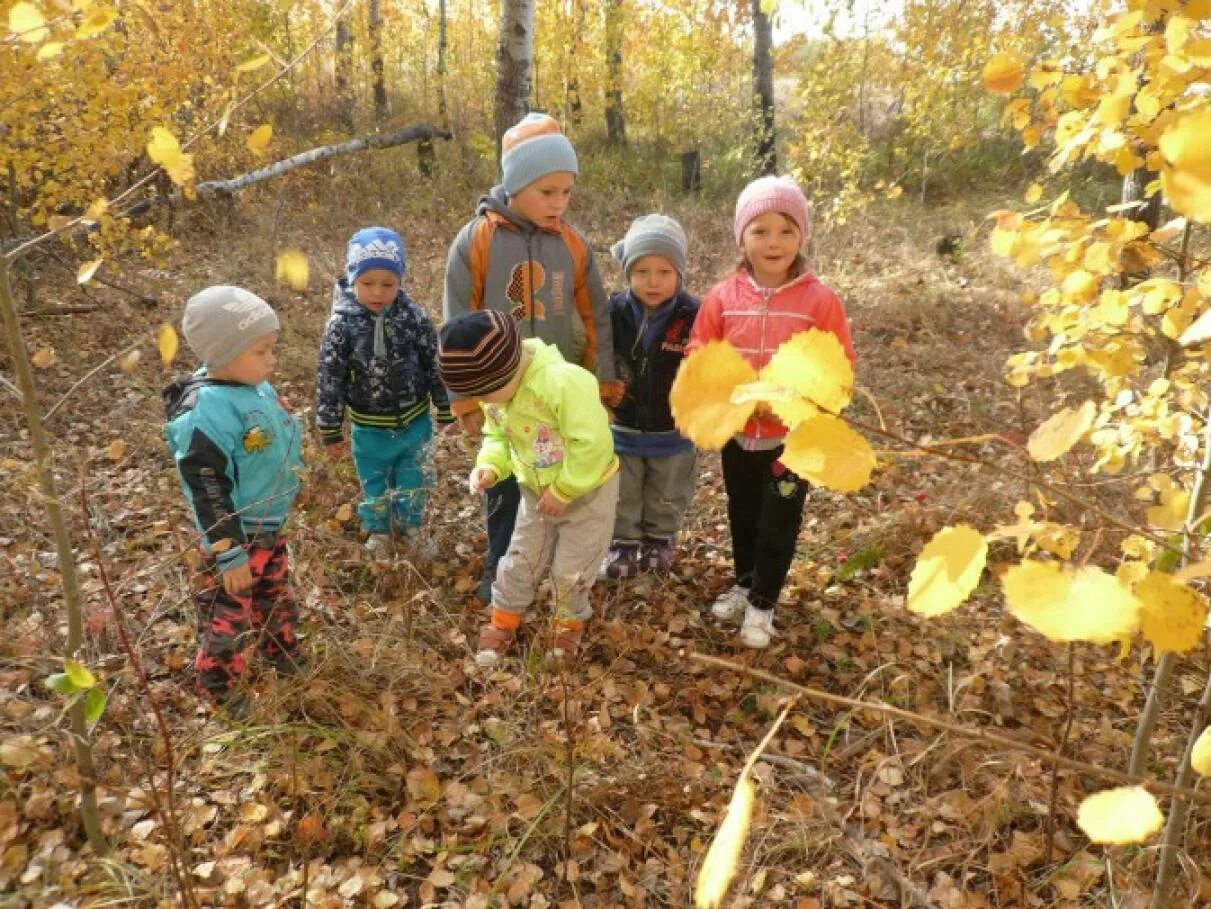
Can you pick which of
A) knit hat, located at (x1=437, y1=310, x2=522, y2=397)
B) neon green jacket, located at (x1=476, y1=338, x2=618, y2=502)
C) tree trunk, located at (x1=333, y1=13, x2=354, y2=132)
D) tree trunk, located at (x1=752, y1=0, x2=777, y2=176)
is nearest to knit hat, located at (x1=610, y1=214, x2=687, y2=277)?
neon green jacket, located at (x1=476, y1=338, x2=618, y2=502)

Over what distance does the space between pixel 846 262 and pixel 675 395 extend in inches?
336

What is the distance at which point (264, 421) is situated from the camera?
248 centimetres

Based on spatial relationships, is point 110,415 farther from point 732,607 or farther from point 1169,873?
point 1169,873

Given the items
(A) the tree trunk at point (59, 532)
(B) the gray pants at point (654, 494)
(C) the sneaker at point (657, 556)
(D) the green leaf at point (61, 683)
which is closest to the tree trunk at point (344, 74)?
(B) the gray pants at point (654, 494)

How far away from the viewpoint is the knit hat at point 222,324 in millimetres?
2334

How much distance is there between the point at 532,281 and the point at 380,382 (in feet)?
2.82

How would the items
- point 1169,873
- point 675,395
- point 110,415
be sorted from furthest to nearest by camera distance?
point 110,415
point 1169,873
point 675,395

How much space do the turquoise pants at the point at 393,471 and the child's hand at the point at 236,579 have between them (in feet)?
3.15

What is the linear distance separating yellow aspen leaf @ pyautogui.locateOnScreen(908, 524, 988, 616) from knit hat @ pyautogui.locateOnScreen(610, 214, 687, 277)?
8.01ft

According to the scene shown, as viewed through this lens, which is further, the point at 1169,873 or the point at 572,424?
the point at 572,424

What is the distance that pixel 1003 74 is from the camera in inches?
49.8

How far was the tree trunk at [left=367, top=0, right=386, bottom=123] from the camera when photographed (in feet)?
45.8

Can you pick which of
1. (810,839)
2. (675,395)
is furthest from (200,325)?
(810,839)

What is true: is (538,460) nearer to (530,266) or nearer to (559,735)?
(530,266)
